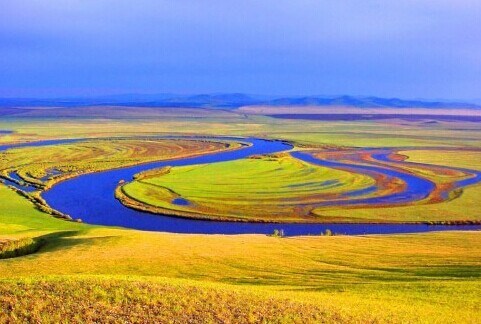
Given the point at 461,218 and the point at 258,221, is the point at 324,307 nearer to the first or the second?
the point at 258,221

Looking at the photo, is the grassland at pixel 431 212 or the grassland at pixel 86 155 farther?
the grassland at pixel 86 155

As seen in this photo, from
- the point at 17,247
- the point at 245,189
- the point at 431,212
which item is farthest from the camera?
the point at 245,189

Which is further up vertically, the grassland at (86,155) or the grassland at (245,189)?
the grassland at (86,155)

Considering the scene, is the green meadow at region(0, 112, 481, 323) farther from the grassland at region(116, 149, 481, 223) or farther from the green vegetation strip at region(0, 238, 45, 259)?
the grassland at region(116, 149, 481, 223)

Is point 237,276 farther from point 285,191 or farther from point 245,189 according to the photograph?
point 245,189

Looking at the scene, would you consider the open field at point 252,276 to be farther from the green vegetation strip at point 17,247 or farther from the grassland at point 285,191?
the grassland at point 285,191

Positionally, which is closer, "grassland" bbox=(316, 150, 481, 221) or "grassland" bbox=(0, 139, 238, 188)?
"grassland" bbox=(316, 150, 481, 221)

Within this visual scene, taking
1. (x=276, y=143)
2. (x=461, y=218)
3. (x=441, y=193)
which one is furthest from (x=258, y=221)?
(x=276, y=143)

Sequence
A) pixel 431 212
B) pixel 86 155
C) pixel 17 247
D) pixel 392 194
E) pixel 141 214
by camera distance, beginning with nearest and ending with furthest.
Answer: pixel 17 247, pixel 431 212, pixel 141 214, pixel 392 194, pixel 86 155

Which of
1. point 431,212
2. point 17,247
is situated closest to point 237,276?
point 17,247

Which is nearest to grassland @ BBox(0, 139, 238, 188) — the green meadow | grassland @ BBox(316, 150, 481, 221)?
the green meadow

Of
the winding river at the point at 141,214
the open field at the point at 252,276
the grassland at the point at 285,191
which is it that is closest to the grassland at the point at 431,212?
the grassland at the point at 285,191

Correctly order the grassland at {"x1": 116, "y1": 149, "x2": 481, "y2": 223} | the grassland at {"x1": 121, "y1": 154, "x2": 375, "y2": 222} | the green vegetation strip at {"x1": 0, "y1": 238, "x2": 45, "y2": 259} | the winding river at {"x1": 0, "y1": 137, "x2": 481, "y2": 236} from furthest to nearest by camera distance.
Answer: the grassland at {"x1": 121, "y1": 154, "x2": 375, "y2": 222} < the grassland at {"x1": 116, "y1": 149, "x2": 481, "y2": 223} < the winding river at {"x1": 0, "y1": 137, "x2": 481, "y2": 236} < the green vegetation strip at {"x1": 0, "y1": 238, "x2": 45, "y2": 259}
